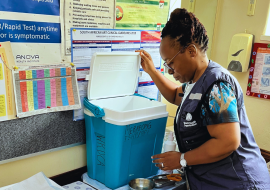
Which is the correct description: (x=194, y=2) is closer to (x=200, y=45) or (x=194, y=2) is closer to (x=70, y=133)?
(x=200, y=45)

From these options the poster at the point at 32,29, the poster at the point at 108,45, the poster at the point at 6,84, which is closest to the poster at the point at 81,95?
the poster at the point at 108,45

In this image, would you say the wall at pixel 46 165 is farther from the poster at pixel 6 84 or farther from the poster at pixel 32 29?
the poster at pixel 32 29

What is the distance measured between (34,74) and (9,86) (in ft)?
0.36

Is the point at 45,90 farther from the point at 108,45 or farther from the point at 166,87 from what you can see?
the point at 166,87

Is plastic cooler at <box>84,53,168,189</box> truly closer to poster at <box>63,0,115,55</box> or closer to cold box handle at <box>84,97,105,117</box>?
cold box handle at <box>84,97,105,117</box>

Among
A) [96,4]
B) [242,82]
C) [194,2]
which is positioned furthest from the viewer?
[194,2]

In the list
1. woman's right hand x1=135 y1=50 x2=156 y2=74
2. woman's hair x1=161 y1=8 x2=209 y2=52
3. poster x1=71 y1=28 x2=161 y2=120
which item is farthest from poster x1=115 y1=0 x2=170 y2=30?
woman's hair x1=161 y1=8 x2=209 y2=52

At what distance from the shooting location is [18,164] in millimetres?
1188

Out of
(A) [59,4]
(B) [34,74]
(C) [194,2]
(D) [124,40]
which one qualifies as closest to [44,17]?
(A) [59,4]

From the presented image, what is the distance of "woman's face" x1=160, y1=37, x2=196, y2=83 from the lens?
41.7 inches

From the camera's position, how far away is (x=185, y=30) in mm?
1034

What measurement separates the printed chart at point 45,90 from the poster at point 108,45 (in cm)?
6

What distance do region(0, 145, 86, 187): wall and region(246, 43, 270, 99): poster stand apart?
1.27 m

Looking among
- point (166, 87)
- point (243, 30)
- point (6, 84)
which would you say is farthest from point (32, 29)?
point (243, 30)
